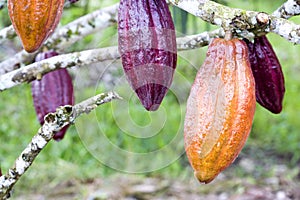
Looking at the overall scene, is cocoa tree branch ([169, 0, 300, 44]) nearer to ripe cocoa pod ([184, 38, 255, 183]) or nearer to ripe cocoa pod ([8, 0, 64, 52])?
ripe cocoa pod ([184, 38, 255, 183])

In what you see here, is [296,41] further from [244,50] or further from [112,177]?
[112,177]

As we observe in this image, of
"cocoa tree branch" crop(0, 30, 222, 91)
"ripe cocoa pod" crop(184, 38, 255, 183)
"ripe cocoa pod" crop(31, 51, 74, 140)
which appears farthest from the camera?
"ripe cocoa pod" crop(31, 51, 74, 140)

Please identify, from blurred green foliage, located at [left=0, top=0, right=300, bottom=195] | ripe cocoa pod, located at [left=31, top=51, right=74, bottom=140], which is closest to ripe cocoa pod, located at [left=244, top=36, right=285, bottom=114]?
ripe cocoa pod, located at [left=31, top=51, right=74, bottom=140]

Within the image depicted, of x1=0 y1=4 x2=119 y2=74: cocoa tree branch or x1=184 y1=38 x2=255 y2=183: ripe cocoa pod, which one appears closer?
x1=184 y1=38 x2=255 y2=183: ripe cocoa pod

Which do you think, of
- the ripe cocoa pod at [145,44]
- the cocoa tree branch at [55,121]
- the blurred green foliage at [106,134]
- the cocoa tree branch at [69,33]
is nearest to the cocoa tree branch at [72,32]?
the cocoa tree branch at [69,33]

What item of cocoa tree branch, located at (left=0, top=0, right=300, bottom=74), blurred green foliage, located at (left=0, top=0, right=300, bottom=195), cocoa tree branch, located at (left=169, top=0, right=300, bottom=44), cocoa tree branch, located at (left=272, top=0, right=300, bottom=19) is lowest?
blurred green foliage, located at (left=0, top=0, right=300, bottom=195)

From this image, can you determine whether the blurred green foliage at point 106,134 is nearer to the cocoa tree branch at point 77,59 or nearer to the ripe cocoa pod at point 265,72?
the cocoa tree branch at point 77,59
